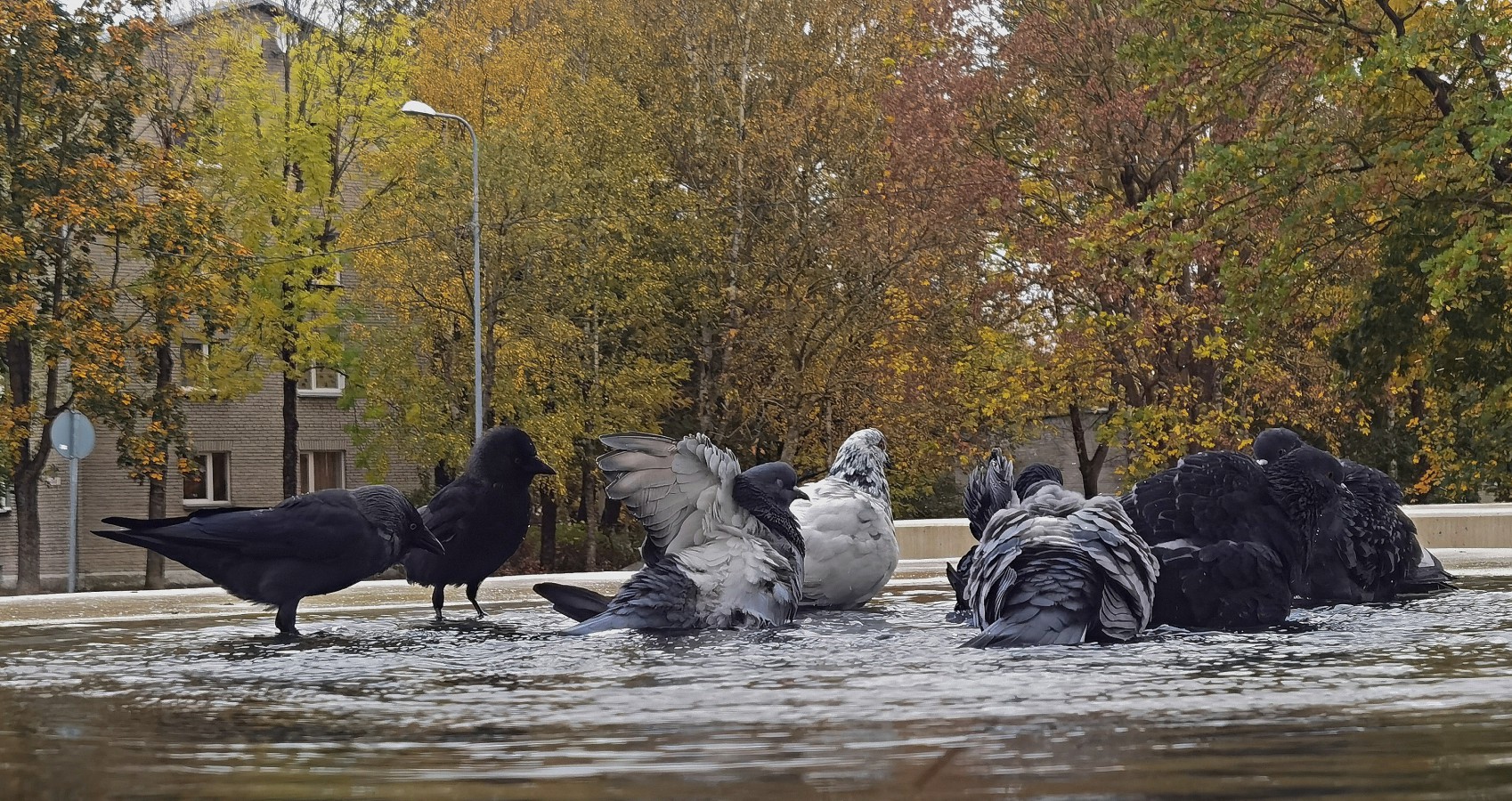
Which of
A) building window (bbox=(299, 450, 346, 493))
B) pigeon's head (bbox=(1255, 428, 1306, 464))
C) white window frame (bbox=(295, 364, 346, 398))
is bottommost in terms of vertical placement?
pigeon's head (bbox=(1255, 428, 1306, 464))

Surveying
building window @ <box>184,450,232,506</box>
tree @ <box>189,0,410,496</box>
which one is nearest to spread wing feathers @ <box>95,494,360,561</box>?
tree @ <box>189,0,410,496</box>

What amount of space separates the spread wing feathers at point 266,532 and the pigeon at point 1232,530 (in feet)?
12.4

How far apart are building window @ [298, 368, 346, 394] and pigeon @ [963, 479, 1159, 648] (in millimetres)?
46224

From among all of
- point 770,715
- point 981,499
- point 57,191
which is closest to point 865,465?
point 981,499

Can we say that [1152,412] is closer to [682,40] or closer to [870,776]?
[682,40]

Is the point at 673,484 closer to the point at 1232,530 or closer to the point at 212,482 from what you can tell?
the point at 1232,530

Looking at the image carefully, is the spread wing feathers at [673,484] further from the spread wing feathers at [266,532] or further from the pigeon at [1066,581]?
the pigeon at [1066,581]

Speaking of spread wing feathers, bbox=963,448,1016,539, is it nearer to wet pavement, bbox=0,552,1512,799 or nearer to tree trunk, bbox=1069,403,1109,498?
wet pavement, bbox=0,552,1512,799

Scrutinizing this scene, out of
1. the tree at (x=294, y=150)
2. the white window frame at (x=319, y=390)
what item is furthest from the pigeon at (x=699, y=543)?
the white window frame at (x=319, y=390)

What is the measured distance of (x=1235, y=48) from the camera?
1973cm

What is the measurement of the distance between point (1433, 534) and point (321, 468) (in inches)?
1576

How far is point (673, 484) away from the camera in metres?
8.72

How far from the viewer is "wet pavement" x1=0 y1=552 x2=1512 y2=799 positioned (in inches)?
141

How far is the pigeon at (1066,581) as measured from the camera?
23.2 ft
